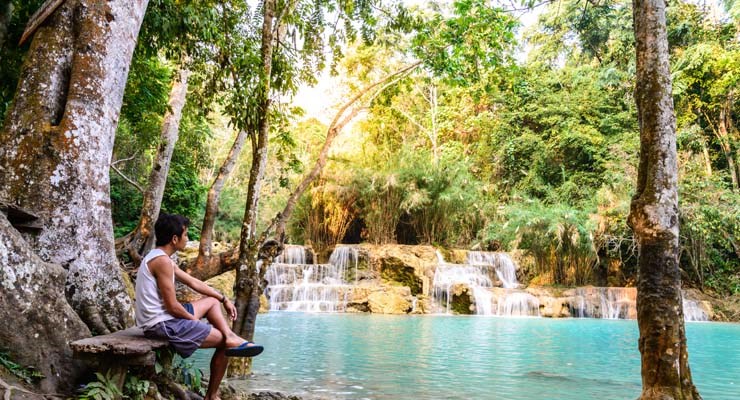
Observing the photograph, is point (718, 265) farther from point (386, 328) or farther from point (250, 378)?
point (250, 378)

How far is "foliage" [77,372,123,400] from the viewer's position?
2.74 metres

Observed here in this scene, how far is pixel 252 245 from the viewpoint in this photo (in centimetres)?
568

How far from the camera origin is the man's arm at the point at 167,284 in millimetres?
3148

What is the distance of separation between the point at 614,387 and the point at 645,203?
105 inches

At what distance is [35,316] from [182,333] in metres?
0.74

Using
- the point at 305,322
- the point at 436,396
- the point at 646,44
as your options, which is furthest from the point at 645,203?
the point at 305,322

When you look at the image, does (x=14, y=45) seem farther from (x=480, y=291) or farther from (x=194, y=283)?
A: (x=480, y=291)

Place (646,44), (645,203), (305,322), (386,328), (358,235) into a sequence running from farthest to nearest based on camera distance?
(358,235) → (305,322) → (386,328) → (646,44) → (645,203)

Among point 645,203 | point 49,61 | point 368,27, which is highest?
point 368,27

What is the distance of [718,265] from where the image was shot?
63.2ft

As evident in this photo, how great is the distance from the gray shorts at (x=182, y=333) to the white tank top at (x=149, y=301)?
36 millimetres

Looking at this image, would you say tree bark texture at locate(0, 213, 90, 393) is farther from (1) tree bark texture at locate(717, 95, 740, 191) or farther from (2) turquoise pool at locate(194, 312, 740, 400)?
(1) tree bark texture at locate(717, 95, 740, 191)

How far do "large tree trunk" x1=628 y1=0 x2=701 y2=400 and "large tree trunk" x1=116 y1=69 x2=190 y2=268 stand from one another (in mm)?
6896

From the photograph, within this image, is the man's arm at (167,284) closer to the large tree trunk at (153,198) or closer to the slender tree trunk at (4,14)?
the slender tree trunk at (4,14)
